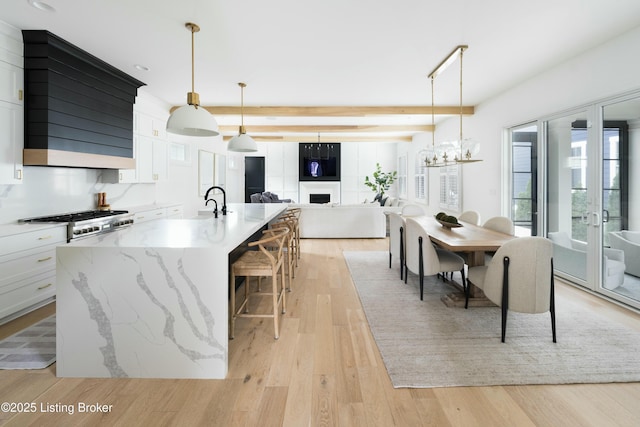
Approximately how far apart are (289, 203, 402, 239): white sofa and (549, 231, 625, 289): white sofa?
314 cm

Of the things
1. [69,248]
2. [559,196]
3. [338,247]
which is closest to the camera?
[69,248]

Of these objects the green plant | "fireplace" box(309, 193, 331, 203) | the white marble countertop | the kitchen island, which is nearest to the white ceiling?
the white marble countertop

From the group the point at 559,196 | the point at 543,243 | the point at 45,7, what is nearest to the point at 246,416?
the point at 543,243

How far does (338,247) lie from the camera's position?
19.3 feet

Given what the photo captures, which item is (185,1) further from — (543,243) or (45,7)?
(543,243)

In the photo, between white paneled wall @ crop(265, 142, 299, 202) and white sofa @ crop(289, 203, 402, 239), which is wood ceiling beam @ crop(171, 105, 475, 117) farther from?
white paneled wall @ crop(265, 142, 299, 202)

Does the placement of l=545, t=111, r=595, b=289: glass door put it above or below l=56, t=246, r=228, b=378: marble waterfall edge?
above

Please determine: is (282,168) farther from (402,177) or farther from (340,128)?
(402,177)

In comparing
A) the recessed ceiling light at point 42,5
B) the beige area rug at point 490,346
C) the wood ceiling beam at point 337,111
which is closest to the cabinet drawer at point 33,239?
the recessed ceiling light at point 42,5

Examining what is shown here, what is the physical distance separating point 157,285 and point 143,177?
368 cm

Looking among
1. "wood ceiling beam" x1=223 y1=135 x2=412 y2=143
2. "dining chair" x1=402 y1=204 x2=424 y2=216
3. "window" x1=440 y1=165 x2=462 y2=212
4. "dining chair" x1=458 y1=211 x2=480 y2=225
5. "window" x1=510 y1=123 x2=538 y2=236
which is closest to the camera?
"dining chair" x1=458 y1=211 x2=480 y2=225

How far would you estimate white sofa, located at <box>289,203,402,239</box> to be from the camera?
6691mm

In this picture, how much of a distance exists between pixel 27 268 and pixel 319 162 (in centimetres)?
894

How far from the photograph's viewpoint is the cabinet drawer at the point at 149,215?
4454 mm
